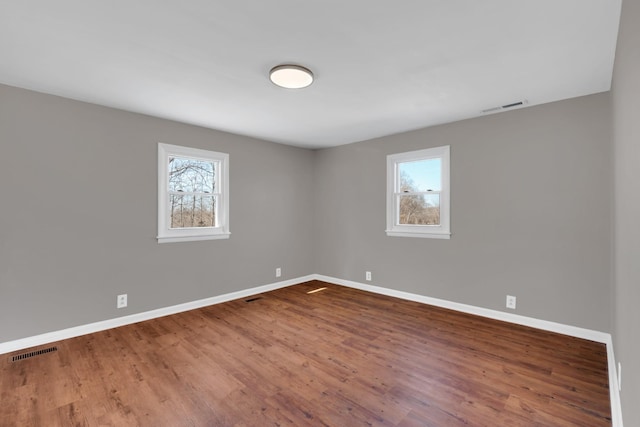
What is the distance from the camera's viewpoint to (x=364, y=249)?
4785 mm

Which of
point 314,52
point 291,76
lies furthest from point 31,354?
point 314,52

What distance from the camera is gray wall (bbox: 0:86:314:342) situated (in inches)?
107

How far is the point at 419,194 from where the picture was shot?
4207mm

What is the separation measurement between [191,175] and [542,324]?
4593 mm

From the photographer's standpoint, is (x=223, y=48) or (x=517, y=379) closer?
(x=223, y=48)

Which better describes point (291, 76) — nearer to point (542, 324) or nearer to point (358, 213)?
point (358, 213)

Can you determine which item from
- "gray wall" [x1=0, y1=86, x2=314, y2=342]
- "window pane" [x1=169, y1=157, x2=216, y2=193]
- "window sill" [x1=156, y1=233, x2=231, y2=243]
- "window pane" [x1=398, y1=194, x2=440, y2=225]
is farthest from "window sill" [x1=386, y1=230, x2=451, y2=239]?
"window pane" [x1=169, y1=157, x2=216, y2=193]

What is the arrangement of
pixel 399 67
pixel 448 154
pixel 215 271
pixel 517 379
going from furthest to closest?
pixel 215 271 < pixel 448 154 < pixel 399 67 < pixel 517 379

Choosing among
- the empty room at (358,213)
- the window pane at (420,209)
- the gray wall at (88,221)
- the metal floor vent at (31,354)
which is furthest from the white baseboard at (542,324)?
the metal floor vent at (31,354)

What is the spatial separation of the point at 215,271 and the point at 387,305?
2.47 metres

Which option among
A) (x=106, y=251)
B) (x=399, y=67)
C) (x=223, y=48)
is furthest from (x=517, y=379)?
Answer: (x=106, y=251)

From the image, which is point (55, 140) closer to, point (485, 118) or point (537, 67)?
point (537, 67)

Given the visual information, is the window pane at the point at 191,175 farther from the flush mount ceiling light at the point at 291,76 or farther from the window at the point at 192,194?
the flush mount ceiling light at the point at 291,76

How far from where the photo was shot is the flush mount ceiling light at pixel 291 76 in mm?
2322
